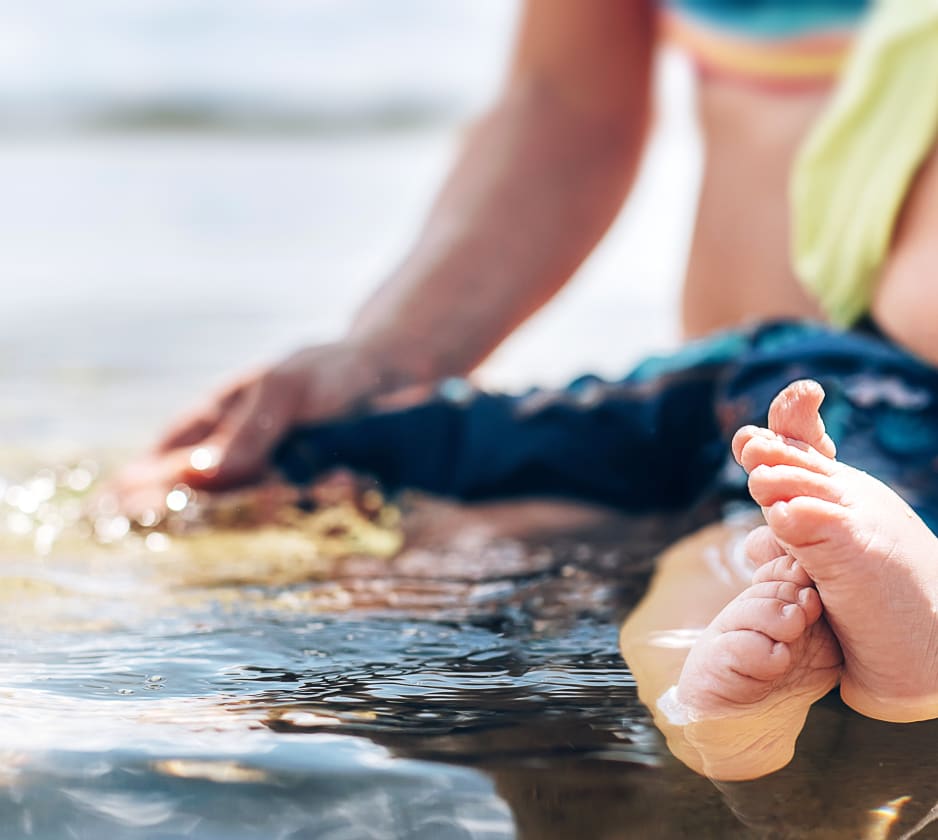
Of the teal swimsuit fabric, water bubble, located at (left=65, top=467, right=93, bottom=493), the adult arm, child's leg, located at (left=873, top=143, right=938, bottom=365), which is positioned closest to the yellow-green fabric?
child's leg, located at (left=873, top=143, right=938, bottom=365)

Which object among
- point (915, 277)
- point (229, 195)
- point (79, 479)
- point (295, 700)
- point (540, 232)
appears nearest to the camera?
point (295, 700)

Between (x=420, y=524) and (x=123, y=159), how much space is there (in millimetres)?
4431

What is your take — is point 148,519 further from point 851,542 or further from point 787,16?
point 787,16

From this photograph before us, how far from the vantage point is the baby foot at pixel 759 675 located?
25.9 inches

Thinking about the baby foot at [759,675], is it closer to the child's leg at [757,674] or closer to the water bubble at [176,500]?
the child's leg at [757,674]

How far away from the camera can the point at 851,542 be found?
2.09ft

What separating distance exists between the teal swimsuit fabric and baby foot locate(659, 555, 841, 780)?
0.97 m

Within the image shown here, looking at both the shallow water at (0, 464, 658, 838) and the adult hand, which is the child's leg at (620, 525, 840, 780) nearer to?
the shallow water at (0, 464, 658, 838)

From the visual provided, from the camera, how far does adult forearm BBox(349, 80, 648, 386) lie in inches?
57.0

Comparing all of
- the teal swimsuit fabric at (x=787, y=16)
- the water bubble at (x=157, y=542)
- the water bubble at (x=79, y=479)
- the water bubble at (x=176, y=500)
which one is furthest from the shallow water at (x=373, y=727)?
the teal swimsuit fabric at (x=787, y=16)

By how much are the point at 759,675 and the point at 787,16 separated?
1027 mm

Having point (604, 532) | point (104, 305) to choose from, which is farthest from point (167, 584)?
point (104, 305)

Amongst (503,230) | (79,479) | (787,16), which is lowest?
(79,479)

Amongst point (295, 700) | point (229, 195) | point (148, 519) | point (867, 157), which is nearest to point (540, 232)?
point (867, 157)
